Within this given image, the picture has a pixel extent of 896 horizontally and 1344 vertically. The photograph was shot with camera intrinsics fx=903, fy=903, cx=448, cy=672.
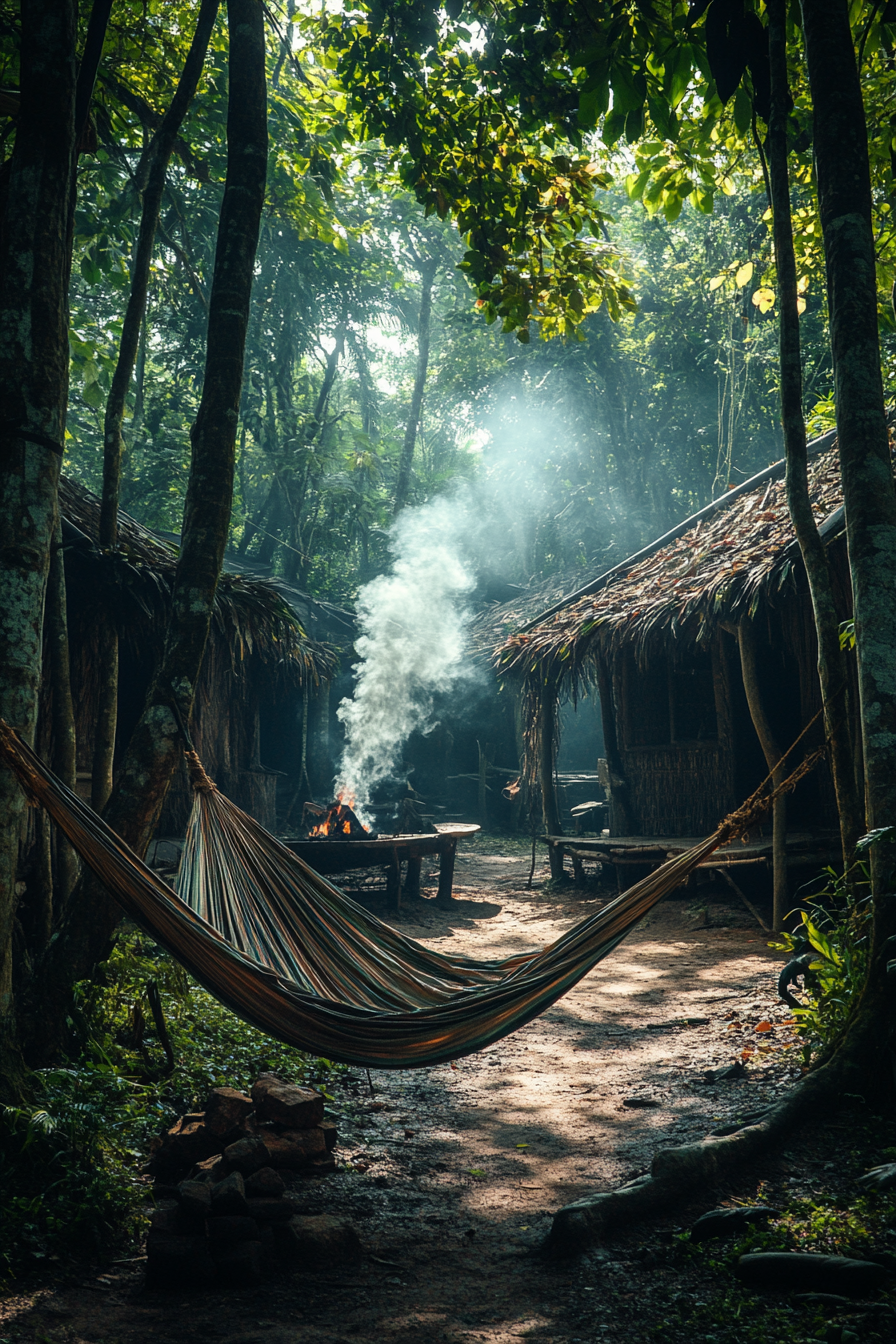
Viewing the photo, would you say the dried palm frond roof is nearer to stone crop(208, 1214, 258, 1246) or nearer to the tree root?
stone crop(208, 1214, 258, 1246)

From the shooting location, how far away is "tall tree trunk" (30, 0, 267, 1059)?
8.21 ft

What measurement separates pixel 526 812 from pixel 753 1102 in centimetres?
894

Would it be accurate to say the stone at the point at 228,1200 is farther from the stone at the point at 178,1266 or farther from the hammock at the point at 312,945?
the hammock at the point at 312,945

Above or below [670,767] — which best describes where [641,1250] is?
below

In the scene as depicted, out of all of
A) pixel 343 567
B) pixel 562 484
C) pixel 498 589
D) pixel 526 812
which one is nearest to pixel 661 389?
pixel 562 484

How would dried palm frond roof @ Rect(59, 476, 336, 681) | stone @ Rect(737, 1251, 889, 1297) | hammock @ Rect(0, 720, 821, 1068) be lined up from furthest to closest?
dried palm frond roof @ Rect(59, 476, 336, 681) < hammock @ Rect(0, 720, 821, 1068) < stone @ Rect(737, 1251, 889, 1297)

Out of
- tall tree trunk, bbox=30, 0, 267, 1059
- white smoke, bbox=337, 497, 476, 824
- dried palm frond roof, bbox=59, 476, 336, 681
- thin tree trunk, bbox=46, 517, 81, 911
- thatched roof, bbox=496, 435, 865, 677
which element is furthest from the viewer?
white smoke, bbox=337, 497, 476, 824

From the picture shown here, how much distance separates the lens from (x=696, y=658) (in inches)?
269

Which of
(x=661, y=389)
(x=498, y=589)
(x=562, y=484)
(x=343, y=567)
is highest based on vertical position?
(x=661, y=389)

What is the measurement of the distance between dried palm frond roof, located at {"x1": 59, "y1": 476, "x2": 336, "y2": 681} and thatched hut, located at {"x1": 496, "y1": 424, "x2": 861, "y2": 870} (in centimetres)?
231

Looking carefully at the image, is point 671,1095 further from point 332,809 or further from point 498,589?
point 498,589

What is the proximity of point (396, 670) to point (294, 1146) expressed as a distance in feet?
29.6

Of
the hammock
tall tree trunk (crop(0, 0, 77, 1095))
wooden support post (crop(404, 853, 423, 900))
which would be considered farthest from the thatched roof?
tall tree trunk (crop(0, 0, 77, 1095))

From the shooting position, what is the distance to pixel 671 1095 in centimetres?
270
